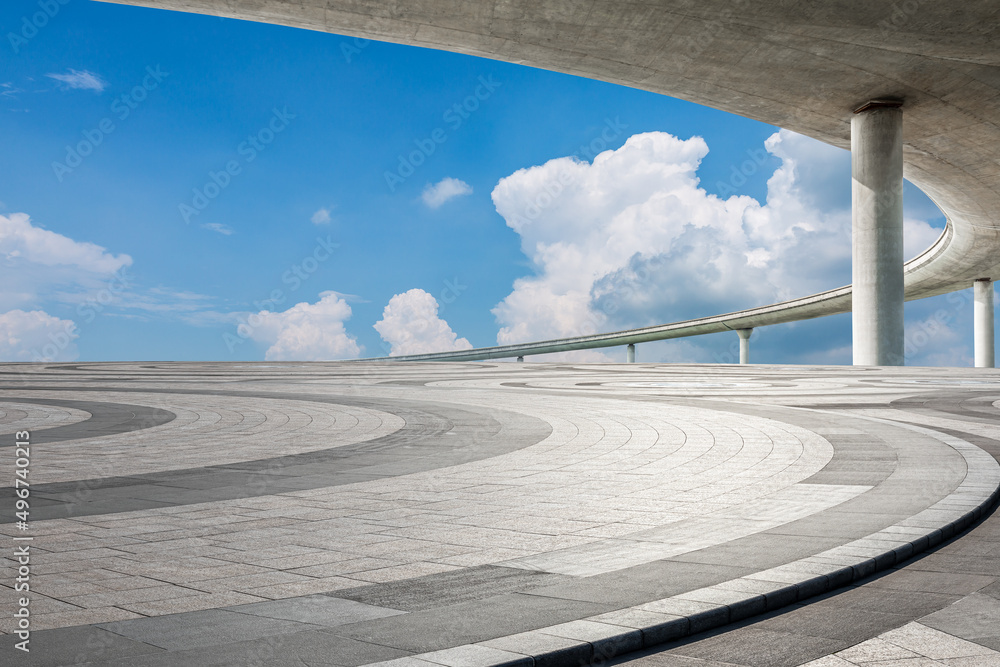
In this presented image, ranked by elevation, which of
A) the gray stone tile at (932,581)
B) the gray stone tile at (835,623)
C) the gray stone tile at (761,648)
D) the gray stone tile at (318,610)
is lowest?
the gray stone tile at (761,648)

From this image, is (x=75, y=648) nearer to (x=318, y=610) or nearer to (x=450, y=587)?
(x=318, y=610)

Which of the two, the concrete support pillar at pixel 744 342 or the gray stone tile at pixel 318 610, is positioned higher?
the concrete support pillar at pixel 744 342

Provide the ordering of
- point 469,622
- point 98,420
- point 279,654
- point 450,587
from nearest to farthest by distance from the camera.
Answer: point 279,654 < point 469,622 < point 450,587 < point 98,420

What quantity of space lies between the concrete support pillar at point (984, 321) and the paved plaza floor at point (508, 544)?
7712 centimetres

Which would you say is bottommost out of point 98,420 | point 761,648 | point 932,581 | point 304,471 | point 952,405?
point 761,648

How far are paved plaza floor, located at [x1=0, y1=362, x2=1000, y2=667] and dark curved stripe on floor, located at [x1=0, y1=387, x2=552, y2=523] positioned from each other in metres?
0.06

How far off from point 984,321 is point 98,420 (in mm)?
86020

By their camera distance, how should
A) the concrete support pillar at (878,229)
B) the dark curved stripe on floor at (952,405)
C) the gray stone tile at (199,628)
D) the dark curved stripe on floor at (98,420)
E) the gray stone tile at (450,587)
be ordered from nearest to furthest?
1. the gray stone tile at (199,628)
2. the gray stone tile at (450,587)
3. the dark curved stripe on floor at (98,420)
4. the dark curved stripe on floor at (952,405)
5. the concrete support pillar at (878,229)

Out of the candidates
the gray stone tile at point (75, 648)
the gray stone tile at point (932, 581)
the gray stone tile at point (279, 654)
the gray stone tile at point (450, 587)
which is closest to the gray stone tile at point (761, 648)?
the gray stone tile at point (450, 587)

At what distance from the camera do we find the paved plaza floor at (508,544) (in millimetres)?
4141

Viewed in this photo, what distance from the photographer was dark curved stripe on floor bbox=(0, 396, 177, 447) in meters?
12.4

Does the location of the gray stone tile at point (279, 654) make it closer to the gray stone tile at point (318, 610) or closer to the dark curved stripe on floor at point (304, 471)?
the gray stone tile at point (318, 610)

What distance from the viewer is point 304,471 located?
940 cm

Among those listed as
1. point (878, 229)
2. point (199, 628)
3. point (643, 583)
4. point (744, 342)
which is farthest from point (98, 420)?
point (744, 342)
